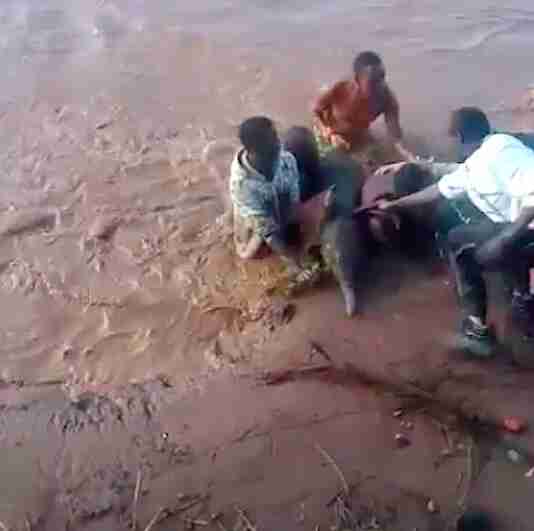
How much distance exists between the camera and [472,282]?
4.38 m

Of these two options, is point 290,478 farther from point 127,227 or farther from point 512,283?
point 127,227

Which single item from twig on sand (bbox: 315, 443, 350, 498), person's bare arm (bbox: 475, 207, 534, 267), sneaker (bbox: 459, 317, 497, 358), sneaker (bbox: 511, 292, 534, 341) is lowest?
twig on sand (bbox: 315, 443, 350, 498)

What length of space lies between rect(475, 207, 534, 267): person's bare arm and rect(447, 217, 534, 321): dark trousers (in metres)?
0.05

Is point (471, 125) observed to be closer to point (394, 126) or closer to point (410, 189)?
point (410, 189)

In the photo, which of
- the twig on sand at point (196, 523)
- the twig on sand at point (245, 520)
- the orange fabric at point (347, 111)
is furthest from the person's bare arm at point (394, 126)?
the twig on sand at point (196, 523)

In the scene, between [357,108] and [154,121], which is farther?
[154,121]

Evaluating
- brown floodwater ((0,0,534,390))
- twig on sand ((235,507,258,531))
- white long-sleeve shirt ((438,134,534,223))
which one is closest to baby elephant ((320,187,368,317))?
brown floodwater ((0,0,534,390))

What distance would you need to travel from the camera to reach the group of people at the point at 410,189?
165 inches

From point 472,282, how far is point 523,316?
30 cm

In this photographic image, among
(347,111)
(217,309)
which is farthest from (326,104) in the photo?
(217,309)

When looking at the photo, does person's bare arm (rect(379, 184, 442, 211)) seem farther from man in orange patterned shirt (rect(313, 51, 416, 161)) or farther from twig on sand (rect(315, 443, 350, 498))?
twig on sand (rect(315, 443, 350, 498))

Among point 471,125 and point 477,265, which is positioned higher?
point 471,125

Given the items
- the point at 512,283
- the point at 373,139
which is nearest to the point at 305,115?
the point at 373,139

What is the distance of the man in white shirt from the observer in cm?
410
